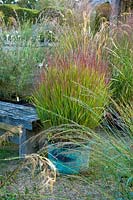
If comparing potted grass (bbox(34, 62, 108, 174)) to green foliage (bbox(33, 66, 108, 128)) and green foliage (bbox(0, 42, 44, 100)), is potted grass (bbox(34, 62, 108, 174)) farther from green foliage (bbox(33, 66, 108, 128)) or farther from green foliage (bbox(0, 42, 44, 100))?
green foliage (bbox(0, 42, 44, 100))

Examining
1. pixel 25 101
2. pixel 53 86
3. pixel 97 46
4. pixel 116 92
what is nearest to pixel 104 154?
pixel 53 86

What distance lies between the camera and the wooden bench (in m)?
3.27

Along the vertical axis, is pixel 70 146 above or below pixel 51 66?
below

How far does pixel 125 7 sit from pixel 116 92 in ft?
16.3

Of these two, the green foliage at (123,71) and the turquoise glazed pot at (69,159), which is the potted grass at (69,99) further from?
the green foliage at (123,71)

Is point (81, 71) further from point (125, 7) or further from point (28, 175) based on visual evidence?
point (125, 7)

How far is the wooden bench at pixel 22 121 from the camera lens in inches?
129

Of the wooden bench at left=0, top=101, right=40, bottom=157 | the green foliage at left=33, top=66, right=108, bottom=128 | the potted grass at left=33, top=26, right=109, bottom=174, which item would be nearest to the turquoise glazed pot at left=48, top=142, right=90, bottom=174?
the potted grass at left=33, top=26, right=109, bottom=174

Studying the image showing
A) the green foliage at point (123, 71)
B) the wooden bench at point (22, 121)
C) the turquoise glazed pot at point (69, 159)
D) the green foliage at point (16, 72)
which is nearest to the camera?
the turquoise glazed pot at point (69, 159)

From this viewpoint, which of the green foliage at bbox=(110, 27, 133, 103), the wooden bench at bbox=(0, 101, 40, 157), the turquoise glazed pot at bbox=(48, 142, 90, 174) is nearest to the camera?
the turquoise glazed pot at bbox=(48, 142, 90, 174)

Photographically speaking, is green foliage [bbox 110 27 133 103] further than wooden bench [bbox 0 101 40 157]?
Yes

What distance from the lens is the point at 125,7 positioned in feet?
28.7

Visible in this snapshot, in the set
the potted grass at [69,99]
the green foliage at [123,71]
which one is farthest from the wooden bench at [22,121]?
the green foliage at [123,71]

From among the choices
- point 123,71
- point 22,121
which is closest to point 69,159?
point 22,121
